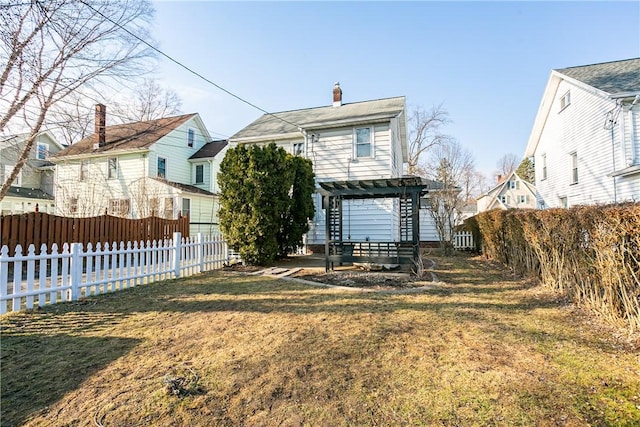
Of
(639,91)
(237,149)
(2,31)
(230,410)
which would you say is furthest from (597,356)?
(639,91)

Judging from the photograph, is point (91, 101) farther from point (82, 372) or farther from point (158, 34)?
point (82, 372)

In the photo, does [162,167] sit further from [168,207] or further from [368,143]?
[368,143]

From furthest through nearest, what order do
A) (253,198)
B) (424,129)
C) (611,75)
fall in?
(424,129), (611,75), (253,198)

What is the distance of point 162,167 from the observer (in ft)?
67.9

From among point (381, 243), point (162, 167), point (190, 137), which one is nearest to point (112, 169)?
point (162, 167)

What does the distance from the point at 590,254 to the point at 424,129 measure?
29.0 metres

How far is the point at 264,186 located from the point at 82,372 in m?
6.73

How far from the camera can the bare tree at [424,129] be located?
3119 centimetres

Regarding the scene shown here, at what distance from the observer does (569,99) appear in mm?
15211

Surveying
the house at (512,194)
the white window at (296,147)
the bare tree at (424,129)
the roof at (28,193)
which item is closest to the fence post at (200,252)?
the white window at (296,147)

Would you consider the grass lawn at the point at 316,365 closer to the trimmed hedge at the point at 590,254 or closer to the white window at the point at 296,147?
the trimmed hedge at the point at 590,254

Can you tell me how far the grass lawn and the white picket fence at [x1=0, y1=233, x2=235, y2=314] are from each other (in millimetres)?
465

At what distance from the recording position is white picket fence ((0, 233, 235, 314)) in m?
4.98

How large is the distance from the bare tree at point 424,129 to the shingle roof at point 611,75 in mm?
15884
